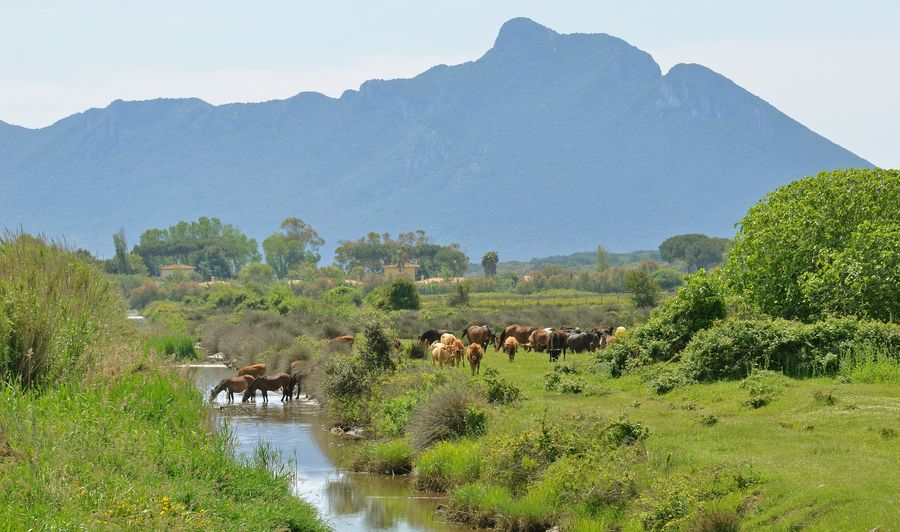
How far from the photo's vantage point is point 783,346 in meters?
30.1

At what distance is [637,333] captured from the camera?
37.2m

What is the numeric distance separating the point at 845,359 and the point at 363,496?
12993 millimetres

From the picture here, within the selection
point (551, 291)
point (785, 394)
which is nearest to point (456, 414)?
point (785, 394)

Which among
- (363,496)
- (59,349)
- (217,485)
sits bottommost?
(363,496)

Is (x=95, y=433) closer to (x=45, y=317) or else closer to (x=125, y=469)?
(x=125, y=469)

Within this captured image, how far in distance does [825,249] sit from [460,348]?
15.3 meters

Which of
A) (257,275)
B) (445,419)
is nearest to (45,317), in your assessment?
(445,419)

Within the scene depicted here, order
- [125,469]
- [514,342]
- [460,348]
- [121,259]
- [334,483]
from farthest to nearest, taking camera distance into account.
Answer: [121,259], [514,342], [460,348], [334,483], [125,469]

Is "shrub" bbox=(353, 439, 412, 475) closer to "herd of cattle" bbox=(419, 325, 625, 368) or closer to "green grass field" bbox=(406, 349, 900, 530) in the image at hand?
"green grass field" bbox=(406, 349, 900, 530)

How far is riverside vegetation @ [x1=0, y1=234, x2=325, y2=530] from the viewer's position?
1477cm

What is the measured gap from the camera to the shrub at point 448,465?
25.2 meters

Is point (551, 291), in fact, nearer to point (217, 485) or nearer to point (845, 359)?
point (845, 359)

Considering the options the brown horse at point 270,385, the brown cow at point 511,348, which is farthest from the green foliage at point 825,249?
the brown horse at point 270,385

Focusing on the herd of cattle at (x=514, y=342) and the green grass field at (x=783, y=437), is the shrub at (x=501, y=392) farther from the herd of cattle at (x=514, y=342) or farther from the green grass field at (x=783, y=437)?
the herd of cattle at (x=514, y=342)
